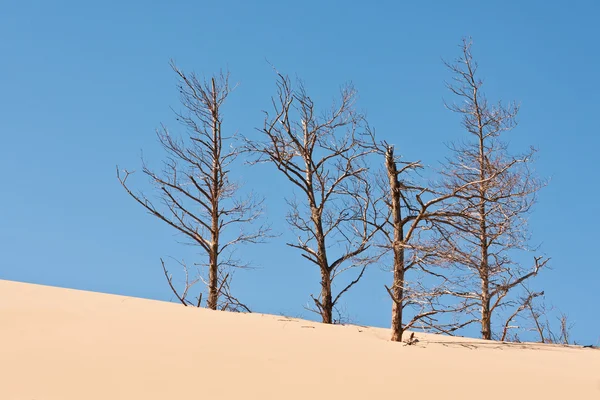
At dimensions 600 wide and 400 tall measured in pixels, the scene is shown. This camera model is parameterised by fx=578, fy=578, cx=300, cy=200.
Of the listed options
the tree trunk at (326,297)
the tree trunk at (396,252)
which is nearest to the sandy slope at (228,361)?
the tree trunk at (396,252)

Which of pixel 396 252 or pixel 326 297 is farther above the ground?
pixel 396 252

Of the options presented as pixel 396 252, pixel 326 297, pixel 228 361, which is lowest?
pixel 228 361

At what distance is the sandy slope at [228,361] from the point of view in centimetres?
409

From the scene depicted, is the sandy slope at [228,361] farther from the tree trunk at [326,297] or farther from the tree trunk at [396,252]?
the tree trunk at [326,297]

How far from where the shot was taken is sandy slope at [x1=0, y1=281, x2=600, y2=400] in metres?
4.09

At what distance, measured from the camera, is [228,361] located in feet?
15.8

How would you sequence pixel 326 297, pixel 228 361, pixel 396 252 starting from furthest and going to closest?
pixel 326 297 < pixel 396 252 < pixel 228 361

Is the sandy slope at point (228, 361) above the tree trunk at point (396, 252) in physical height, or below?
below

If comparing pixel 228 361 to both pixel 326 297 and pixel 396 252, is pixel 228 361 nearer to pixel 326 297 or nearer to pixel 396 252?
pixel 396 252

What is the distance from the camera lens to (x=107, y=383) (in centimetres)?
403

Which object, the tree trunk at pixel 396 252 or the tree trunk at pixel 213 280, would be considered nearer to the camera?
the tree trunk at pixel 396 252

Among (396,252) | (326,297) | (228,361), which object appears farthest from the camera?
(326,297)

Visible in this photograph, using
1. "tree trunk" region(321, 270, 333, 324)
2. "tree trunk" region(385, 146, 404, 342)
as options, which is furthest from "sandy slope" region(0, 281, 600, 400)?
"tree trunk" region(321, 270, 333, 324)

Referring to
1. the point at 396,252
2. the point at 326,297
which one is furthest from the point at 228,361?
the point at 326,297
